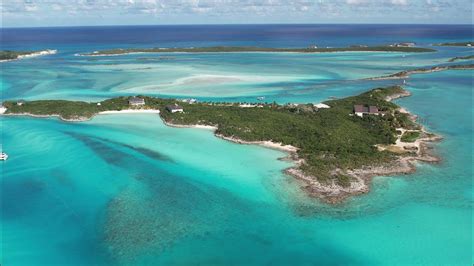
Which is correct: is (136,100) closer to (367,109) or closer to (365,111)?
(365,111)

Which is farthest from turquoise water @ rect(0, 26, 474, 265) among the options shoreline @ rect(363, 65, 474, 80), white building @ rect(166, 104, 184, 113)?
shoreline @ rect(363, 65, 474, 80)

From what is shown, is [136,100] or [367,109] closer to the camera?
[367,109]

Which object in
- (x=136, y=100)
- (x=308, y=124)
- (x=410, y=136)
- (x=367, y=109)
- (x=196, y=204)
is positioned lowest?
(x=196, y=204)

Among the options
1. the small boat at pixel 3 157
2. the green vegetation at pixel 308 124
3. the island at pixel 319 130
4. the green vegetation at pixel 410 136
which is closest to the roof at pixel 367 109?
the island at pixel 319 130

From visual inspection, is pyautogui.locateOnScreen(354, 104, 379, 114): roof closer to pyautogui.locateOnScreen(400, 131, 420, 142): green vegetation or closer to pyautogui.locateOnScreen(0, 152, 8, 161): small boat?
A: pyautogui.locateOnScreen(400, 131, 420, 142): green vegetation

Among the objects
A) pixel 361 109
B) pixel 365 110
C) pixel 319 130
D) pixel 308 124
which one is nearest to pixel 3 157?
pixel 308 124

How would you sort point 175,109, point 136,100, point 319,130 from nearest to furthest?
point 319,130 → point 175,109 → point 136,100

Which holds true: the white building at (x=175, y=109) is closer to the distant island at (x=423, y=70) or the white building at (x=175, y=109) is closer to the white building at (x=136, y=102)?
the white building at (x=136, y=102)
